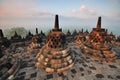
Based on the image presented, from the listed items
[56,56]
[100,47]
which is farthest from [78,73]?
[100,47]

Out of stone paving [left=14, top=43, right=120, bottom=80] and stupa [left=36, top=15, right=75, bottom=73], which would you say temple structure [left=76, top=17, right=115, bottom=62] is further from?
stupa [left=36, top=15, right=75, bottom=73]

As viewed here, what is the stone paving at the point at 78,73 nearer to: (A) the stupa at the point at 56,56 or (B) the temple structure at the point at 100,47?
(A) the stupa at the point at 56,56

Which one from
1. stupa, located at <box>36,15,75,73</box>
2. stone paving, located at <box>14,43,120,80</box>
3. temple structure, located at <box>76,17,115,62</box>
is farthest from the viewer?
temple structure, located at <box>76,17,115,62</box>

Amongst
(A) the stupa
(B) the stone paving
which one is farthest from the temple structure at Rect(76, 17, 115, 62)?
(A) the stupa

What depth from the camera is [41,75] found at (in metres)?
12.7

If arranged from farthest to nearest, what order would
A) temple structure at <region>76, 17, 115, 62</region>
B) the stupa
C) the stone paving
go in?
temple structure at <region>76, 17, 115, 62</region>, the stupa, the stone paving

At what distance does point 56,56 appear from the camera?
1392 cm

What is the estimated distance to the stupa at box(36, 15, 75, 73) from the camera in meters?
13.8

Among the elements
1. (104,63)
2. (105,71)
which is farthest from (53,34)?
(104,63)

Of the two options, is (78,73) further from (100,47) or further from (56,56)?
(100,47)

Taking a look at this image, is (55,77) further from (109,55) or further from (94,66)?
(109,55)

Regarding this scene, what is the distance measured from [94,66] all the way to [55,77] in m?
7.61

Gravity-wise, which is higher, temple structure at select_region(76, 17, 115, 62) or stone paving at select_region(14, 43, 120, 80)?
temple structure at select_region(76, 17, 115, 62)

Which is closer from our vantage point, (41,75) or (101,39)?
(41,75)
